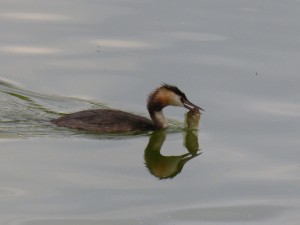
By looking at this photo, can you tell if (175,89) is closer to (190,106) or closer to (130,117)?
(190,106)

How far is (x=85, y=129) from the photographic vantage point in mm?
14289

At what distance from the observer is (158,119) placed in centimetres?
1473

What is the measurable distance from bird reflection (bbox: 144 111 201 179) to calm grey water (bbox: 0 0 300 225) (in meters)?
0.02

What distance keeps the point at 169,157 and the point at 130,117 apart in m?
1.18

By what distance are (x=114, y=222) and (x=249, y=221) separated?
1336 mm

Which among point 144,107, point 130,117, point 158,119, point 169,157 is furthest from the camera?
point 144,107

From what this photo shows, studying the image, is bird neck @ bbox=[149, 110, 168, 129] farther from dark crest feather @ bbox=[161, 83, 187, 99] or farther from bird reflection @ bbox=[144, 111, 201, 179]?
dark crest feather @ bbox=[161, 83, 187, 99]

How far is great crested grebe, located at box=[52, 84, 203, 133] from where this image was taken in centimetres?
1430

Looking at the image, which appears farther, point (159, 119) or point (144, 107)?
point (144, 107)

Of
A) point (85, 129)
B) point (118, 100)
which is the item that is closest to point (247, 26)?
point (118, 100)

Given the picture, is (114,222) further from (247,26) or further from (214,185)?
(247,26)

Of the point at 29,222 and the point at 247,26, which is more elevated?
the point at 247,26

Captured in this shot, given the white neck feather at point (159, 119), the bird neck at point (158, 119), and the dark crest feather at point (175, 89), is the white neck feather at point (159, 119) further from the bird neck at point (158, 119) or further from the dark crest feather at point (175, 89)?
the dark crest feather at point (175, 89)

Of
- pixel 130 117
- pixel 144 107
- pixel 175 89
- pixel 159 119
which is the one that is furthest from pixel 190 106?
pixel 144 107
